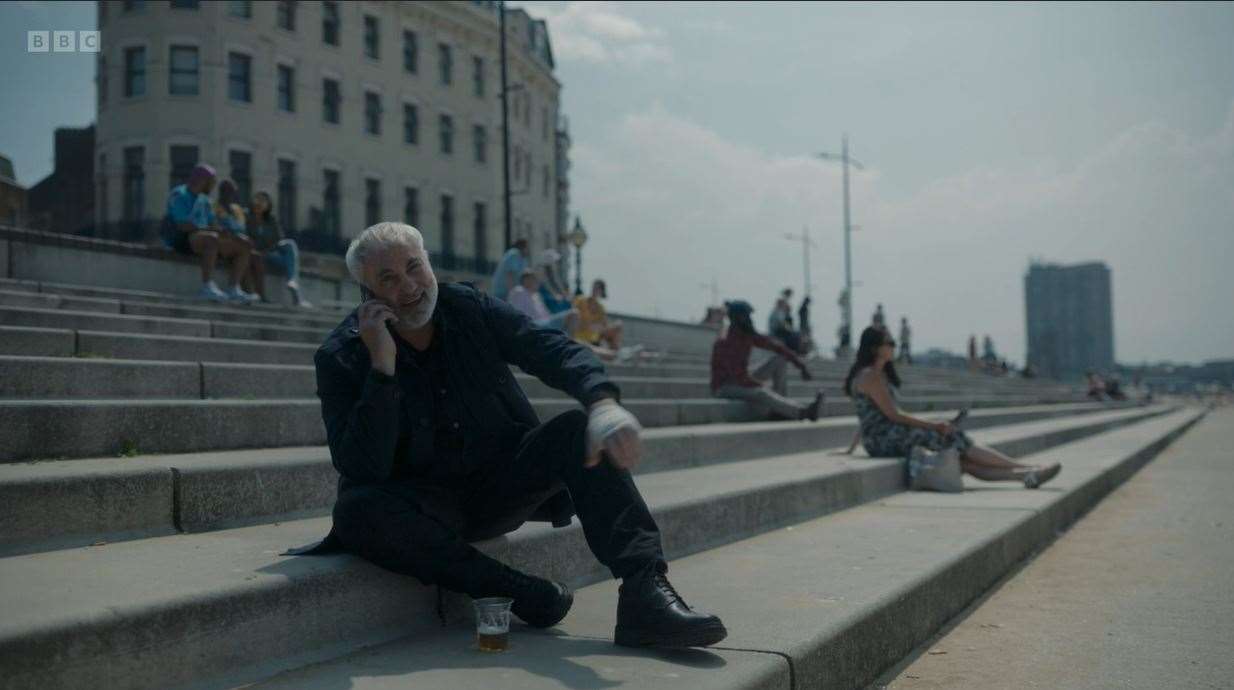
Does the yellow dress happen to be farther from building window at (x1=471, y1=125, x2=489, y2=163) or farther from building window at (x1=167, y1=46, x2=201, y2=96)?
building window at (x1=471, y1=125, x2=489, y2=163)

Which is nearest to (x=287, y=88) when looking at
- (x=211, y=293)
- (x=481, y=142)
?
(x=481, y=142)

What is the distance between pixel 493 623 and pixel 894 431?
5.78 metres

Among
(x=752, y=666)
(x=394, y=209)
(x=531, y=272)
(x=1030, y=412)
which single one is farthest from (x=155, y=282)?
(x=394, y=209)

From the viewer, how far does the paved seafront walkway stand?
372 cm

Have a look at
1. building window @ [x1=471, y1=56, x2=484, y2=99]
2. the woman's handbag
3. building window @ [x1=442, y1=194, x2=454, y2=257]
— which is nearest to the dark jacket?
the woman's handbag

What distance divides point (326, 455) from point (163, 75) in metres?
32.8

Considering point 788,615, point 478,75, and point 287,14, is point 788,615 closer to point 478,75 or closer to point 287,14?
point 287,14

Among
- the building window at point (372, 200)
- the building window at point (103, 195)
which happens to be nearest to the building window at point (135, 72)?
the building window at point (103, 195)

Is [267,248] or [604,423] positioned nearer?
[604,423]

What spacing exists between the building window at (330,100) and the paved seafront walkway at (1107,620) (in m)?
34.8

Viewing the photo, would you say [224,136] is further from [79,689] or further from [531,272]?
[79,689]

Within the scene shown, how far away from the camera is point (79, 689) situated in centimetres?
241

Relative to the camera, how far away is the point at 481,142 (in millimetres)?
45531

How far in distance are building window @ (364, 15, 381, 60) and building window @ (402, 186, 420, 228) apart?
505 centimetres
